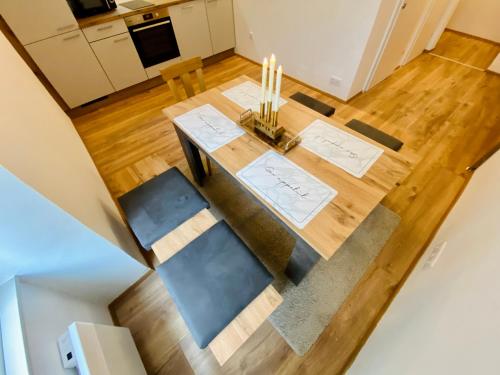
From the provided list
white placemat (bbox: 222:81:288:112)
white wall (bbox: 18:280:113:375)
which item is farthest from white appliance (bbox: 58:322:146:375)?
white placemat (bbox: 222:81:288:112)

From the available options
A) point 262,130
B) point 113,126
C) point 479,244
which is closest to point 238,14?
point 113,126

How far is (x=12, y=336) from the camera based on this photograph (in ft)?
1.91

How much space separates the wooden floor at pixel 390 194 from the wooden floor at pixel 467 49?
125 millimetres

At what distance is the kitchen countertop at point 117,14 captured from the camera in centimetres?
217

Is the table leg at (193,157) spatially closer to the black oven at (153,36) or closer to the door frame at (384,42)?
the black oven at (153,36)

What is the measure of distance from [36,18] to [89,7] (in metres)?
0.51

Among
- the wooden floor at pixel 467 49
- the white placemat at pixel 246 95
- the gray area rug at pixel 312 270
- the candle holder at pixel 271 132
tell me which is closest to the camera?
the candle holder at pixel 271 132

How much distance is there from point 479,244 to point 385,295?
28.1 inches

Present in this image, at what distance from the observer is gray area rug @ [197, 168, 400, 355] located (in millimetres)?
1232

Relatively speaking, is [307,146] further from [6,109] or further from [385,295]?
[6,109]

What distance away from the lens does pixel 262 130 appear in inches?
44.0

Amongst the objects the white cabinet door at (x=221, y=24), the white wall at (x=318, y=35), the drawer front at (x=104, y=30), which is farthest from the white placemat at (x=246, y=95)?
the white cabinet door at (x=221, y=24)

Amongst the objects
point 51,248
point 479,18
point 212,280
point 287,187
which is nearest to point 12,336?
point 51,248

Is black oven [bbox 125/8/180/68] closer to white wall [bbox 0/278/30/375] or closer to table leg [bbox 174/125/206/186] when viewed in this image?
table leg [bbox 174/125/206/186]
